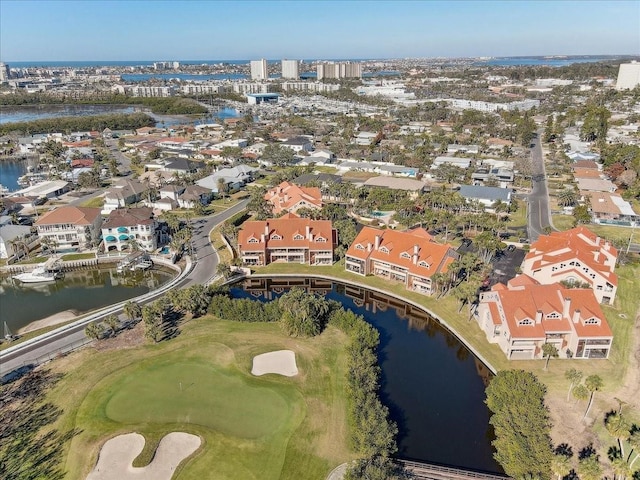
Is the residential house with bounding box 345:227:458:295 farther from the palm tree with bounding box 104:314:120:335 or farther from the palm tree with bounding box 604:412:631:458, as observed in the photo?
the palm tree with bounding box 104:314:120:335

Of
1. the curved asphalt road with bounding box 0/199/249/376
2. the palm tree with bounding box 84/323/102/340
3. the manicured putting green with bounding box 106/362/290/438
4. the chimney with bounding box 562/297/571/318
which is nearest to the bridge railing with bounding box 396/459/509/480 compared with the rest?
the manicured putting green with bounding box 106/362/290/438

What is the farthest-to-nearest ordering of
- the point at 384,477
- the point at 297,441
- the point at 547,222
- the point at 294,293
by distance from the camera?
1. the point at 547,222
2. the point at 294,293
3. the point at 297,441
4. the point at 384,477

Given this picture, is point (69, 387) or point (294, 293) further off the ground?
point (294, 293)

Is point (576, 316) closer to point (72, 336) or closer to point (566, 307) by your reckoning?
point (566, 307)

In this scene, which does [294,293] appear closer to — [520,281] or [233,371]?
[233,371]

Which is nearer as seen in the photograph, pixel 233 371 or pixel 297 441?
pixel 297 441

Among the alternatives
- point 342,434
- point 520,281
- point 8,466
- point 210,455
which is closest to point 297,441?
point 342,434

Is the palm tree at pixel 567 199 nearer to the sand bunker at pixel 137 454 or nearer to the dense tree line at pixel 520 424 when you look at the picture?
the dense tree line at pixel 520 424

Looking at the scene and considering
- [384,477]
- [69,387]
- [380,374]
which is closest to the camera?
[384,477]

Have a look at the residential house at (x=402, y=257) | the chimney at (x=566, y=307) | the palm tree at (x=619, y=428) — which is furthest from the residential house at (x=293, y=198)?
the palm tree at (x=619, y=428)
